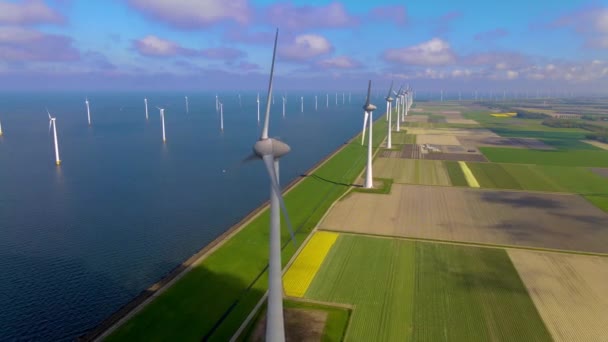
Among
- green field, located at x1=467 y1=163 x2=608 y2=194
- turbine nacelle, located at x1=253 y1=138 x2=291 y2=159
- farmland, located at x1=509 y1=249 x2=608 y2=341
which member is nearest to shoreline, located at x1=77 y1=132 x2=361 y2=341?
turbine nacelle, located at x1=253 y1=138 x2=291 y2=159

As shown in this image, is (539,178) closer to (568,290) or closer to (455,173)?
(455,173)

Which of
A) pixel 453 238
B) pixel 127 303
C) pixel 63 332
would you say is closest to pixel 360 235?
pixel 453 238

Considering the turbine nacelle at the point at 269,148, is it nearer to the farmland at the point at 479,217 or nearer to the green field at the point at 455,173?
the farmland at the point at 479,217

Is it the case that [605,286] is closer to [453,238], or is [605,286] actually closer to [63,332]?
[453,238]

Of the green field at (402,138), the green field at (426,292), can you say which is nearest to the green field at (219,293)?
the green field at (426,292)

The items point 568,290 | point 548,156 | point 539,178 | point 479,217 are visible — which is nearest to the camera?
point 568,290

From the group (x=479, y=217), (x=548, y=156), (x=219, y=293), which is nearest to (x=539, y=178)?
(x=548, y=156)
